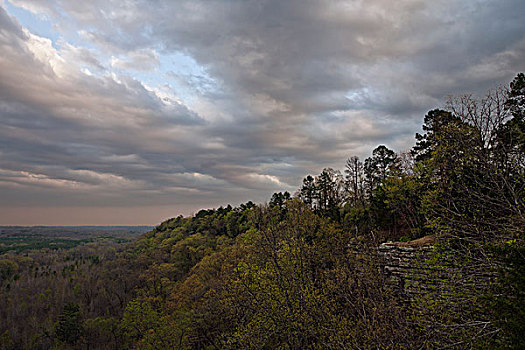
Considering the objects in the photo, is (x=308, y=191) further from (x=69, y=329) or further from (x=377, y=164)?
(x=69, y=329)

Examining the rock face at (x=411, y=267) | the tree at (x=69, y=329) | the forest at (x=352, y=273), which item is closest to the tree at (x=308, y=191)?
the forest at (x=352, y=273)

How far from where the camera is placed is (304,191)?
5338 cm

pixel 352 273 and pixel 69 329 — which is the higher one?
pixel 352 273

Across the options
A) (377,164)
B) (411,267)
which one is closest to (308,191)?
(377,164)

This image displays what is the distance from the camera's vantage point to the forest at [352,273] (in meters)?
10.1

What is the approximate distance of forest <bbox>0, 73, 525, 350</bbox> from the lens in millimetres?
10062

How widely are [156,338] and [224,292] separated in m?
10.9

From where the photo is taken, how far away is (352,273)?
15.2 metres

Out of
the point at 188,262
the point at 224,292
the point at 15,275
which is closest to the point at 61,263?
the point at 15,275

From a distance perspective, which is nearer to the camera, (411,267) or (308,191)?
(411,267)

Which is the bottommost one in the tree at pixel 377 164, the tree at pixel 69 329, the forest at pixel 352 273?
the tree at pixel 69 329

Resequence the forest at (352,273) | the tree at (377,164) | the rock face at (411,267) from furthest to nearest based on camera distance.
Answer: the tree at (377,164) < the rock face at (411,267) < the forest at (352,273)

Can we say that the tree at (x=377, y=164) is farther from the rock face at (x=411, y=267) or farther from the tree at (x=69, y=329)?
the tree at (x=69, y=329)

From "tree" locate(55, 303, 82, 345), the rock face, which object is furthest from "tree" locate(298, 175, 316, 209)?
"tree" locate(55, 303, 82, 345)
